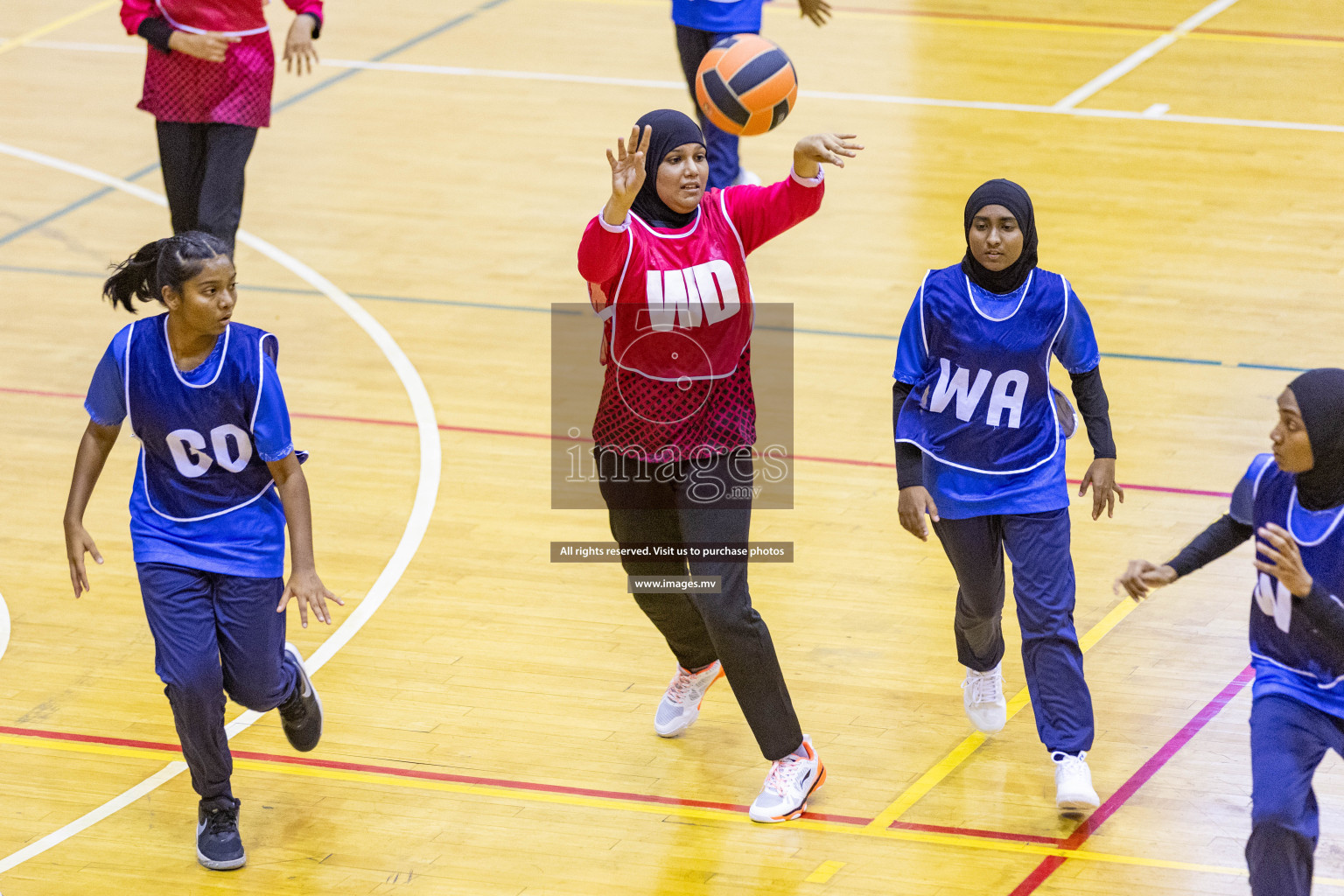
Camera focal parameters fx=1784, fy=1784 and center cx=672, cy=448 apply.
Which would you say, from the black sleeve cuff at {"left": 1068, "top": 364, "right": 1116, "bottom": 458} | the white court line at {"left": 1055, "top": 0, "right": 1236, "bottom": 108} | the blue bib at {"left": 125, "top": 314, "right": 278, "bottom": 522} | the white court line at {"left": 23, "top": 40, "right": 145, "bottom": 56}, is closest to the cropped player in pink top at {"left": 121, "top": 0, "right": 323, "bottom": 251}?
the blue bib at {"left": 125, "top": 314, "right": 278, "bottom": 522}

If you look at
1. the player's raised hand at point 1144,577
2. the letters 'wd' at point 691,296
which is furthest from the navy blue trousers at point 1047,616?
the letters 'wd' at point 691,296

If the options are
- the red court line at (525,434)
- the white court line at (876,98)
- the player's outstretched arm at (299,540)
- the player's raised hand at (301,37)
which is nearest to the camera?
the player's outstretched arm at (299,540)

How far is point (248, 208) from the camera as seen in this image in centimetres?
1102

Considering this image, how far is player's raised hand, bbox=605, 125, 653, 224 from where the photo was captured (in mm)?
4820

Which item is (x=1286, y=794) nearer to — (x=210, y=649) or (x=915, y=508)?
(x=915, y=508)

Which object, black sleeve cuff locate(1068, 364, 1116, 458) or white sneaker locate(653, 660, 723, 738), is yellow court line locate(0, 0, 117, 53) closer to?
white sneaker locate(653, 660, 723, 738)

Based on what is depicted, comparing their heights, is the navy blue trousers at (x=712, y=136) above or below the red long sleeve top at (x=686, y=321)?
below

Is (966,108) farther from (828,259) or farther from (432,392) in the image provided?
(432,392)

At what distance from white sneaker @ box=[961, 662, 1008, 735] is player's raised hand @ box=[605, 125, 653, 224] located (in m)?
1.94

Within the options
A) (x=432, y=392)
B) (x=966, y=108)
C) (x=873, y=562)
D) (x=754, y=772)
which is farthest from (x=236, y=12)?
(x=966, y=108)

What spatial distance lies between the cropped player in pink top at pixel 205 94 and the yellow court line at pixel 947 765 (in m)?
4.27

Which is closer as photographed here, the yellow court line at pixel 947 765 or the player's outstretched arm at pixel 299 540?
the player's outstretched arm at pixel 299 540

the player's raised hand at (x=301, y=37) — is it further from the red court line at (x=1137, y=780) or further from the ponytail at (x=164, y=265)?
the red court line at (x=1137, y=780)

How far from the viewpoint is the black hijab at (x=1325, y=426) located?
411cm
